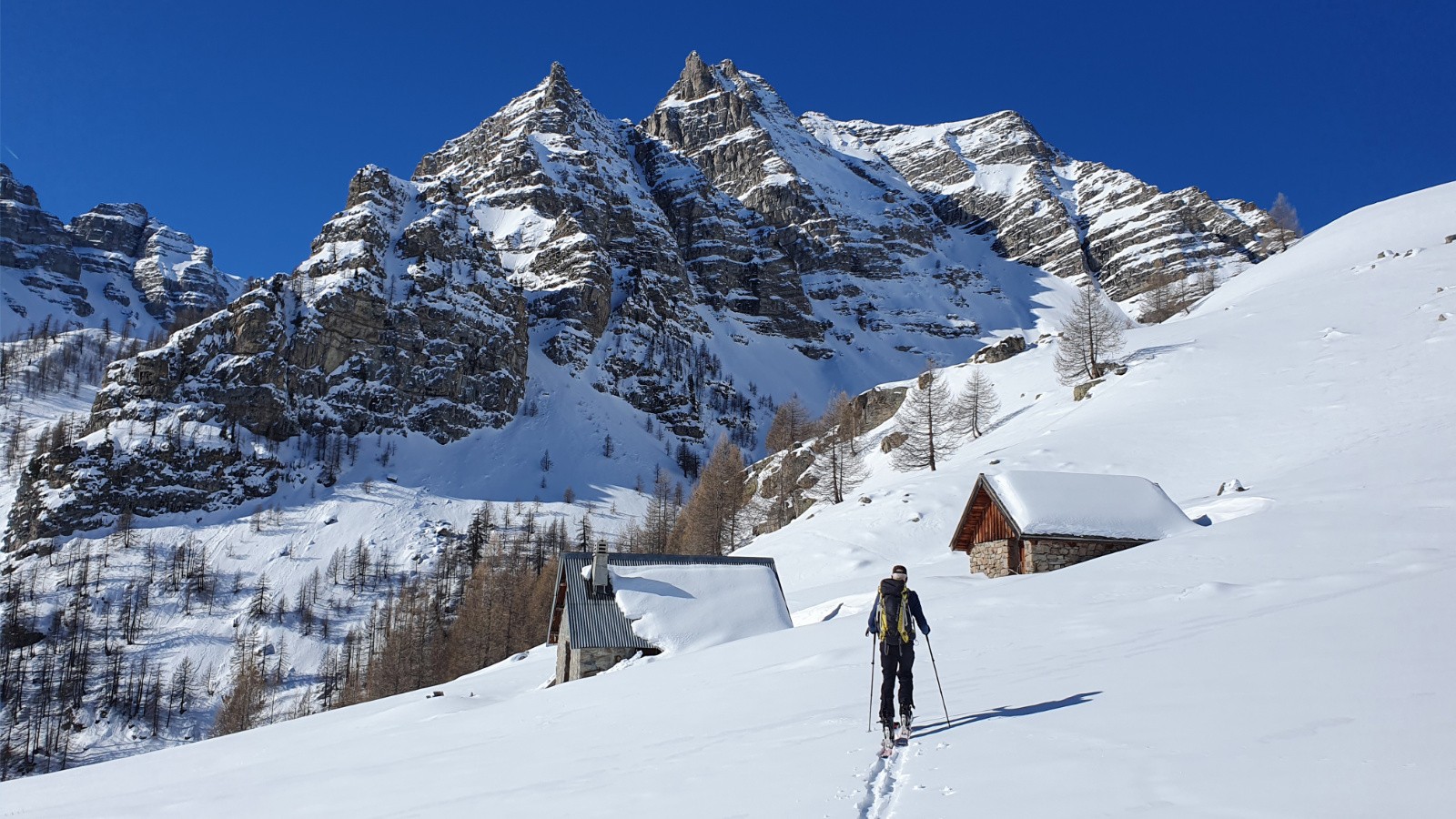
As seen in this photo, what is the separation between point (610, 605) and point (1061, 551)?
624 inches

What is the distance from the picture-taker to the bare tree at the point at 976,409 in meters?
63.1

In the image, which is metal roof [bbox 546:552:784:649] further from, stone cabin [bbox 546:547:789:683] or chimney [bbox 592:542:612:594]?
chimney [bbox 592:542:612:594]

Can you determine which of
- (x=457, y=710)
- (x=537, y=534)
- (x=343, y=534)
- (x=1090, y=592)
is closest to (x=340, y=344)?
(x=343, y=534)

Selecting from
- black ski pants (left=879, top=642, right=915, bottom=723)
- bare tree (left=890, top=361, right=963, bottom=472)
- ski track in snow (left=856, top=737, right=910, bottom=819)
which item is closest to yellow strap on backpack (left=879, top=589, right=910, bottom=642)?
black ski pants (left=879, top=642, right=915, bottom=723)

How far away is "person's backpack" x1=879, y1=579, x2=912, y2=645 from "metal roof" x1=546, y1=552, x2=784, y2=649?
18.5 m

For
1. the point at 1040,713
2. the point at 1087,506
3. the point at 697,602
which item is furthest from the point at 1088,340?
the point at 1040,713

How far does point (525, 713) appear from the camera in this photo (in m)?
16.4

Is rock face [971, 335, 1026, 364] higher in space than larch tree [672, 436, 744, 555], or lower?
higher

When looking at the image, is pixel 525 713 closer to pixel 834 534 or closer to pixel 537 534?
pixel 834 534

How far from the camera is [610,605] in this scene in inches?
1139

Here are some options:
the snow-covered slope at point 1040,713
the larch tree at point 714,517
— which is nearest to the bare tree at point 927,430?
the larch tree at point 714,517

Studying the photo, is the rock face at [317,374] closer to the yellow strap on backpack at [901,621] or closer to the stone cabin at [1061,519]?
the stone cabin at [1061,519]

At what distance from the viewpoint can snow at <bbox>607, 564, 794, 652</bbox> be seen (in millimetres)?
27188

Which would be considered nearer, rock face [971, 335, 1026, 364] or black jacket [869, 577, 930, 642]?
black jacket [869, 577, 930, 642]
